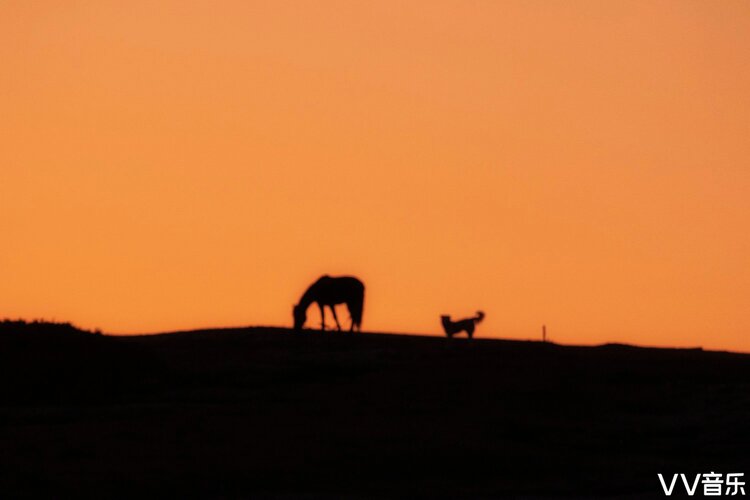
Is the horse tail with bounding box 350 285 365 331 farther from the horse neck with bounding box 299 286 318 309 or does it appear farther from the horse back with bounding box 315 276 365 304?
the horse neck with bounding box 299 286 318 309

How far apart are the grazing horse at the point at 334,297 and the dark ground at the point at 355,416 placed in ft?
10.3

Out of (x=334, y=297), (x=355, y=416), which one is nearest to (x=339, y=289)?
(x=334, y=297)

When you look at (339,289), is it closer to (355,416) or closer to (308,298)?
(308,298)

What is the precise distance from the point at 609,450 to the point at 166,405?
9039 millimetres

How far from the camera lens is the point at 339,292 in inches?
2014

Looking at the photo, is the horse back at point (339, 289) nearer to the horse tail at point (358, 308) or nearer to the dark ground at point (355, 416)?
the horse tail at point (358, 308)

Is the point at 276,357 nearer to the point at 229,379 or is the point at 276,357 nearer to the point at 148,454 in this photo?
the point at 229,379

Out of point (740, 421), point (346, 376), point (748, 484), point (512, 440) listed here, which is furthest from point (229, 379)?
point (748, 484)

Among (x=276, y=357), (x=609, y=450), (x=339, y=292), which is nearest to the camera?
(x=609, y=450)

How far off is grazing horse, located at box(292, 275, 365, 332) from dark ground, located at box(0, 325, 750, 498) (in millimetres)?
3145

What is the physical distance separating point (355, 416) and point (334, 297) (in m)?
17.3

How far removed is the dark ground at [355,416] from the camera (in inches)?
1102

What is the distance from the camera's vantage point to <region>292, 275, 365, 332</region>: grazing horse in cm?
5078

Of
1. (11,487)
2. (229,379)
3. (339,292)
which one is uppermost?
(339,292)
